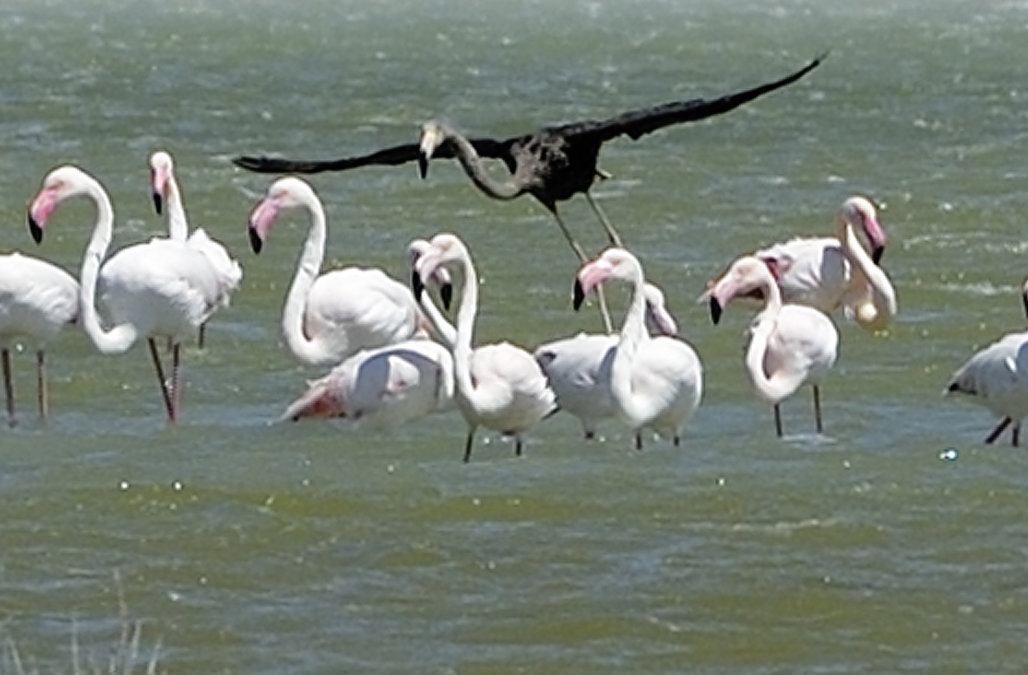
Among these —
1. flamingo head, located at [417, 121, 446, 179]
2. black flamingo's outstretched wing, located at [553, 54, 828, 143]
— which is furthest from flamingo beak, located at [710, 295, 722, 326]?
flamingo head, located at [417, 121, 446, 179]

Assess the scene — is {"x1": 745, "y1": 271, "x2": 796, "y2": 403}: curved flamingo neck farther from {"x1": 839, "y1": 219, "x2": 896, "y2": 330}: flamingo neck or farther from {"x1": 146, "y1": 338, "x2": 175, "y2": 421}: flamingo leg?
{"x1": 146, "y1": 338, "x2": 175, "y2": 421}: flamingo leg

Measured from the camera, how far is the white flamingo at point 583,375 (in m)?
9.73

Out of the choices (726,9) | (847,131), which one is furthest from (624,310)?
(726,9)

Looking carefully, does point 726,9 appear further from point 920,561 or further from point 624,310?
point 920,561

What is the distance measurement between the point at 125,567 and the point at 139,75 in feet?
58.4

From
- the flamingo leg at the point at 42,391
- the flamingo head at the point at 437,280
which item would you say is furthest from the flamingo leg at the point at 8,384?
the flamingo head at the point at 437,280

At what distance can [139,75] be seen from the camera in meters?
25.6

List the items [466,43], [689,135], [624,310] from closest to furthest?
[624,310], [689,135], [466,43]

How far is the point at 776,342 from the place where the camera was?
33.9 ft

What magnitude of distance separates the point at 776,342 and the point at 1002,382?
0.91 meters

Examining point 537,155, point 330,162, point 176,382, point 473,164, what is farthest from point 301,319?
point 537,155

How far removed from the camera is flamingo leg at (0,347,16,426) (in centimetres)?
1063

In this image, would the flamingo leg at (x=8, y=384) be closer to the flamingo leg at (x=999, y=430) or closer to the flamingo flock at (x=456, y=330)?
the flamingo flock at (x=456, y=330)

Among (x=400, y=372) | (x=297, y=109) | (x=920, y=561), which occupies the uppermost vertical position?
(x=297, y=109)
